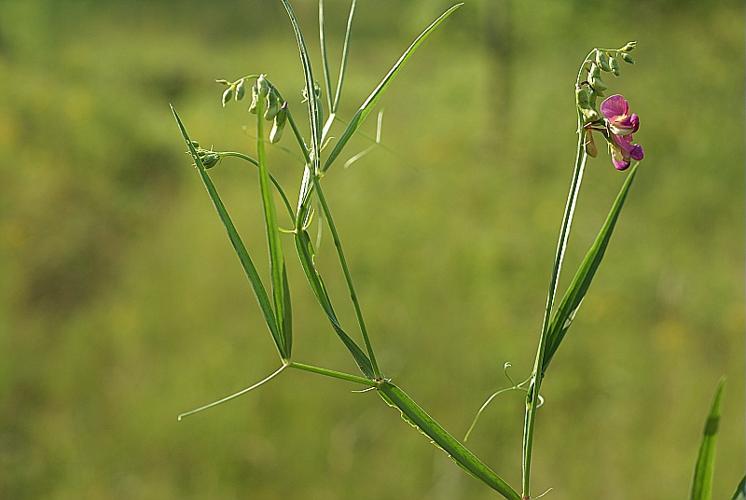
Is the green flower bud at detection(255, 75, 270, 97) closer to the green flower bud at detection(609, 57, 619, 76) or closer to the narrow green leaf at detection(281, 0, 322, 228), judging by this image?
the narrow green leaf at detection(281, 0, 322, 228)

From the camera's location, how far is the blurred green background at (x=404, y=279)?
1.75m

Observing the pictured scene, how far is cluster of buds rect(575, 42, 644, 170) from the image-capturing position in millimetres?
305

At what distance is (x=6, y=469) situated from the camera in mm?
1686

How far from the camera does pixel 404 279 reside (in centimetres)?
240

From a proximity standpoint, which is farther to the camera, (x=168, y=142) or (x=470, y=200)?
(x=168, y=142)

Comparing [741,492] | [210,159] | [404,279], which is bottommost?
[741,492]

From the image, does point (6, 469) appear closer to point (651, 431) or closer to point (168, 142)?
point (651, 431)

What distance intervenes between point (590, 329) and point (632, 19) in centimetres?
116

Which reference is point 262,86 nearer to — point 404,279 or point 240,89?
point 240,89

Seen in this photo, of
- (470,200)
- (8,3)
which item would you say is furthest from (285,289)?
(8,3)

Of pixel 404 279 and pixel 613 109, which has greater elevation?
pixel 404 279

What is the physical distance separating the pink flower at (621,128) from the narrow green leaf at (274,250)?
127 mm

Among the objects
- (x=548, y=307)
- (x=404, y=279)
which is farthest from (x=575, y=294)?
(x=404, y=279)

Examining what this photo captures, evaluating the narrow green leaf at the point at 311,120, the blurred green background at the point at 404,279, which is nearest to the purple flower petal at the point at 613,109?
the narrow green leaf at the point at 311,120
